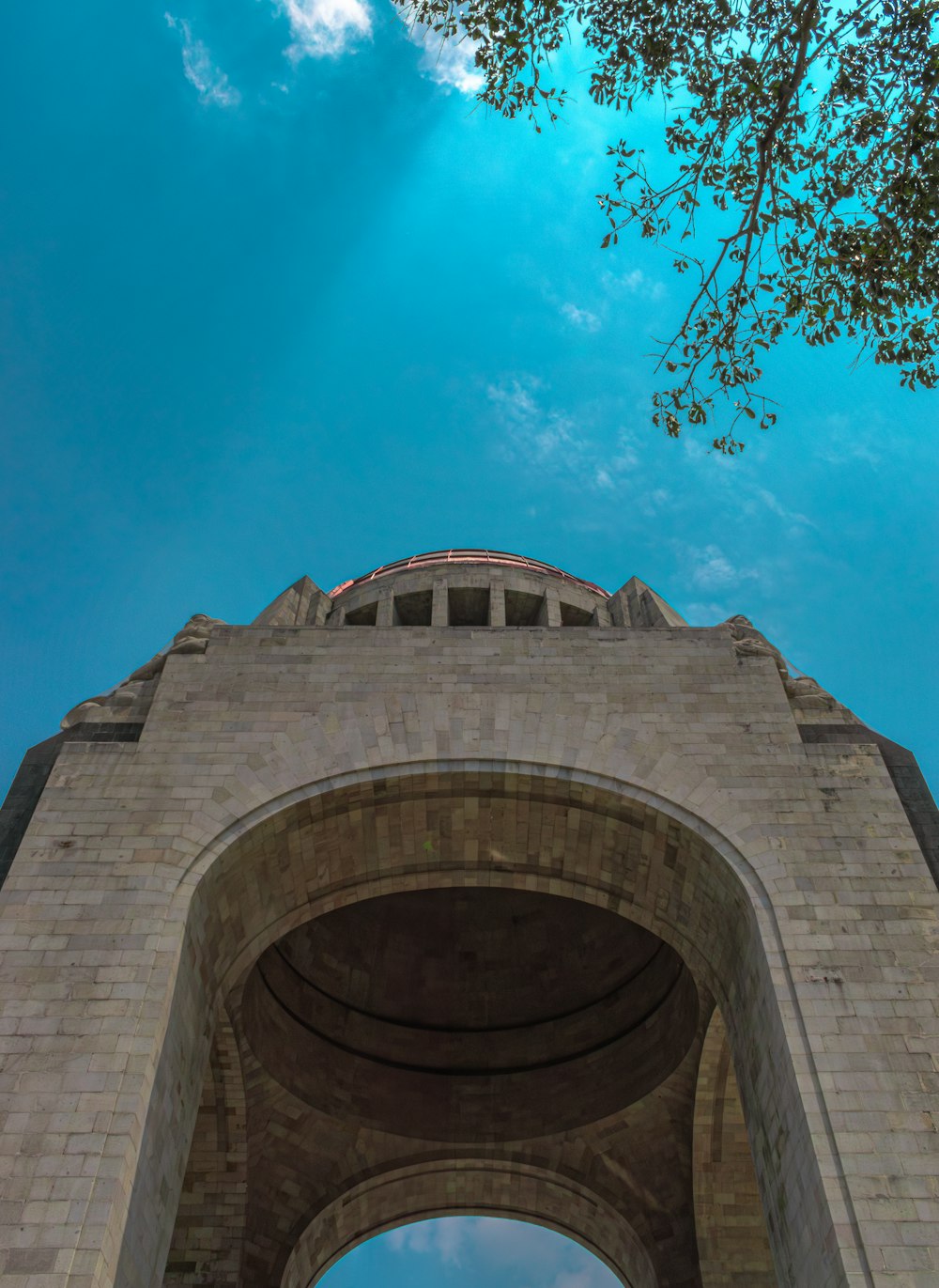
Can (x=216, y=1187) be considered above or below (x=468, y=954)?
below

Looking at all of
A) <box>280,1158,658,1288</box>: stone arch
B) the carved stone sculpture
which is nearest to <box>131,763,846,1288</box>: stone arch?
the carved stone sculpture

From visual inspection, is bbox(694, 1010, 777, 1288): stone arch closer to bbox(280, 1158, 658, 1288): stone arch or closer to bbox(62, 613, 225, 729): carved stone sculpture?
bbox(280, 1158, 658, 1288): stone arch

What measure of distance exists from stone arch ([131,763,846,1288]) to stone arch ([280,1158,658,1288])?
6598 mm

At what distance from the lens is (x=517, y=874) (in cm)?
1321

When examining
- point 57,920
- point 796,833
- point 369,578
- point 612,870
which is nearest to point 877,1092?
A: point 796,833

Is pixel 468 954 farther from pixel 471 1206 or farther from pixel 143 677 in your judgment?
pixel 143 677

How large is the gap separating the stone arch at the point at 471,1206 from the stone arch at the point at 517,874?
6598 mm

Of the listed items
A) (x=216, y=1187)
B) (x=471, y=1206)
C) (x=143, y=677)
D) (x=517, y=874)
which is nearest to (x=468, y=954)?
(x=471, y=1206)

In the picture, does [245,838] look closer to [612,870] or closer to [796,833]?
[612,870]

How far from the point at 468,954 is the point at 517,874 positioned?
721 centimetres

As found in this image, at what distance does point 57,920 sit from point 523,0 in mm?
10141

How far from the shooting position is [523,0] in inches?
360

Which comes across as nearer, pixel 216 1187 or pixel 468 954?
pixel 216 1187

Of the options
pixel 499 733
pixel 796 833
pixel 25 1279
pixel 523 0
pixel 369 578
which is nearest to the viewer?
pixel 25 1279
